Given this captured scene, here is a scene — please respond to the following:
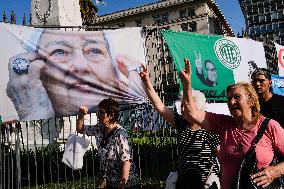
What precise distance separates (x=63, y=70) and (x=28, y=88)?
1.73 feet

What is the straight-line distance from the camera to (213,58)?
6.75m

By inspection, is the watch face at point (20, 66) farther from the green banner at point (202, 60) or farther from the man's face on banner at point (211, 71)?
the man's face on banner at point (211, 71)

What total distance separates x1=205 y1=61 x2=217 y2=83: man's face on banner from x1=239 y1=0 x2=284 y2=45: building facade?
6921cm

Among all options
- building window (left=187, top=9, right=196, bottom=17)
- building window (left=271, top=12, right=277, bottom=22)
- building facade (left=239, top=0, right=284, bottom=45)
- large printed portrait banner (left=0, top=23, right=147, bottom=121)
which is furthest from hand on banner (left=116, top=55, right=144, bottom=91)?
building window (left=271, top=12, right=277, bottom=22)

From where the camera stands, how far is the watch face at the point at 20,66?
196 inches

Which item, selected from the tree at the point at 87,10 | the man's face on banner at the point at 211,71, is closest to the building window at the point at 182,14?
Answer: the tree at the point at 87,10

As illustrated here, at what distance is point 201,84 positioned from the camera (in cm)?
646

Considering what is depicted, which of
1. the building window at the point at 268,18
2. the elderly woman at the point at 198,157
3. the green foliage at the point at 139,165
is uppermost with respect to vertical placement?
the building window at the point at 268,18

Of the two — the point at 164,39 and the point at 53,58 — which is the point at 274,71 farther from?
the point at 53,58

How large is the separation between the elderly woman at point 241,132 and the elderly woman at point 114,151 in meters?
0.85

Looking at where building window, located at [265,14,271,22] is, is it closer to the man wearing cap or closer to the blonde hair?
the man wearing cap

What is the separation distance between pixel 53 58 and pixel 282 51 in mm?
5742

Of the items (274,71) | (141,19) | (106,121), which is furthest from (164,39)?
(141,19)

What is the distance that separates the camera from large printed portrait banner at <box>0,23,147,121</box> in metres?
4.96
